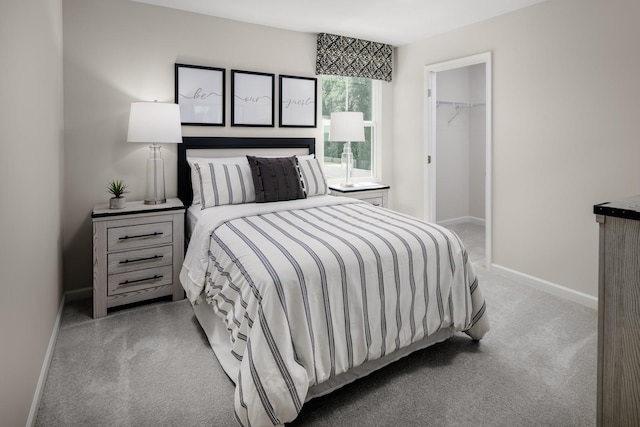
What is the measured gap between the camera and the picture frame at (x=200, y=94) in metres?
3.40

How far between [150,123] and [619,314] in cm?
303

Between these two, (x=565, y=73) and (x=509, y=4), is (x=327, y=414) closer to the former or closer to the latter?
(x=565, y=73)

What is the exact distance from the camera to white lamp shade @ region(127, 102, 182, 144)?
2.92 metres

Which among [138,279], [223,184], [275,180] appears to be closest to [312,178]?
[275,180]

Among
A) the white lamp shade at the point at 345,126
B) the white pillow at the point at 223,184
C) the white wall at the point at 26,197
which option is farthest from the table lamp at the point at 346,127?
the white wall at the point at 26,197

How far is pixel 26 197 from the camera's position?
1685mm

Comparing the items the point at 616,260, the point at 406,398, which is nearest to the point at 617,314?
the point at 616,260

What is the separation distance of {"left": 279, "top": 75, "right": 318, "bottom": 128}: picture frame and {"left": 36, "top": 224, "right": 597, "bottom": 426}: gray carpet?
89.1 inches

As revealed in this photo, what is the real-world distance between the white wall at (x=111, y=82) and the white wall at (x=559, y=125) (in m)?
2.66

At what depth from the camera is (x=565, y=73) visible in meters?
3.02

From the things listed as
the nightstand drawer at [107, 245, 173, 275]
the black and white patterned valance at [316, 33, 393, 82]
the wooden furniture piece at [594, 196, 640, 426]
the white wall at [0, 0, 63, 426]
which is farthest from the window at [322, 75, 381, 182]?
the wooden furniture piece at [594, 196, 640, 426]

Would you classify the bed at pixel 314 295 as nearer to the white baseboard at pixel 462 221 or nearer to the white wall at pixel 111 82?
the white wall at pixel 111 82

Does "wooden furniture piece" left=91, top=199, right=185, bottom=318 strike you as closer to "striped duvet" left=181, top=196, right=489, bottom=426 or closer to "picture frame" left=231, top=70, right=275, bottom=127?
"striped duvet" left=181, top=196, right=489, bottom=426

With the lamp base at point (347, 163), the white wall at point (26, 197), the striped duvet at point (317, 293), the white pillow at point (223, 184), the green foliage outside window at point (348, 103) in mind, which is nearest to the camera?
the white wall at point (26, 197)
